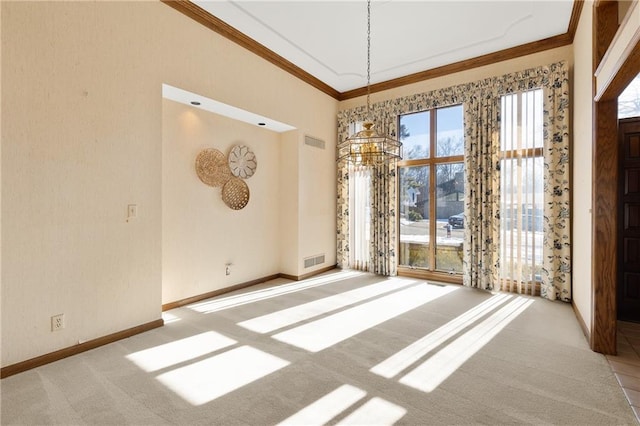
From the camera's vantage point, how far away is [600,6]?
259 centimetres

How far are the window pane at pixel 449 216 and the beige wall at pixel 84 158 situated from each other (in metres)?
3.88

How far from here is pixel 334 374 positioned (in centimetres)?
234

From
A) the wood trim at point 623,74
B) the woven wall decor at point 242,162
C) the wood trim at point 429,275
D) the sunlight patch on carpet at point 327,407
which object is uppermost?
the wood trim at point 623,74

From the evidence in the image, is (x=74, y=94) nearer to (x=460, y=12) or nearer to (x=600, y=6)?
(x=460, y=12)

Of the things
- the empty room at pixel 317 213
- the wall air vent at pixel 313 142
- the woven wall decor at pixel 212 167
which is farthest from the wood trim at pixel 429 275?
the woven wall decor at pixel 212 167

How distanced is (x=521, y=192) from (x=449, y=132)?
1492 millimetres

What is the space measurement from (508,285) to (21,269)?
5560 mm

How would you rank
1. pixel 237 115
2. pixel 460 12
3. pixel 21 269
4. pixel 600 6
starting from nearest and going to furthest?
pixel 21 269 < pixel 600 6 < pixel 460 12 < pixel 237 115

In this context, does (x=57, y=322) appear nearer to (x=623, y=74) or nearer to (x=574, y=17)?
(x=623, y=74)

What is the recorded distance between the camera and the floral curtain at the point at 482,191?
178 inches

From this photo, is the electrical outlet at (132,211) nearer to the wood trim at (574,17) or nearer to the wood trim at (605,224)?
the wood trim at (605,224)

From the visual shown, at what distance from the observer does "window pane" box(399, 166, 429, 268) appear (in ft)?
17.5

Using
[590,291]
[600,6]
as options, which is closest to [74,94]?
[600,6]

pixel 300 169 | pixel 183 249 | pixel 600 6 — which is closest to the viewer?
pixel 600 6
